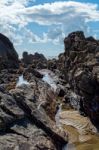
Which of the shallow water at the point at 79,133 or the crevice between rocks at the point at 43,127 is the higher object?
the shallow water at the point at 79,133

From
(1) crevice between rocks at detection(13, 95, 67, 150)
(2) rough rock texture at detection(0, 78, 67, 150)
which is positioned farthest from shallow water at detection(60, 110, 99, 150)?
(2) rough rock texture at detection(0, 78, 67, 150)

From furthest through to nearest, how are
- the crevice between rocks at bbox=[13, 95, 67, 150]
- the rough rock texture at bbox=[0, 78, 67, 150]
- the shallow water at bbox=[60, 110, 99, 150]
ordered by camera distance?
the shallow water at bbox=[60, 110, 99, 150], the crevice between rocks at bbox=[13, 95, 67, 150], the rough rock texture at bbox=[0, 78, 67, 150]

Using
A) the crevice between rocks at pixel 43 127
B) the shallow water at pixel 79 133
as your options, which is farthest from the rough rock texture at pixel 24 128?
the shallow water at pixel 79 133

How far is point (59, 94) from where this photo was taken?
416 feet

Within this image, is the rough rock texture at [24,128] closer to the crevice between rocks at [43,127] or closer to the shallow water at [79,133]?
the crevice between rocks at [43,127]

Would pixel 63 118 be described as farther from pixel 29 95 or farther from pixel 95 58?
pixel 29 95

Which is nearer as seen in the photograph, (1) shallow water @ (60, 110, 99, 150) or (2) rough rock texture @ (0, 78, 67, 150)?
(2) rough rock texture @ (0, 78, 67, 150)

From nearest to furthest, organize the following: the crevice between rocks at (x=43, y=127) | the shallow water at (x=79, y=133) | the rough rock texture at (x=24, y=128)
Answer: the rough rock texture at (x=24, y=128), the crevice between rocks at (x=43, y=127), the shallow water at (x=79, y=133)

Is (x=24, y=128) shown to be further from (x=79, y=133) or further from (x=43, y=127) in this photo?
(x=79, y=133)

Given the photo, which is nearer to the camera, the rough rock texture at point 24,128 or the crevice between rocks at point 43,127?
the rough rock texture at point 24,128

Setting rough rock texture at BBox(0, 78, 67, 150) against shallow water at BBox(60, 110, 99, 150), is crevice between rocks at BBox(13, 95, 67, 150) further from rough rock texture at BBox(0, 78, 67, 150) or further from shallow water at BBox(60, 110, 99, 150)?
shallow water at BBox(60, 110, 99, 150)

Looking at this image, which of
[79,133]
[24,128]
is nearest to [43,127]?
[24,128]

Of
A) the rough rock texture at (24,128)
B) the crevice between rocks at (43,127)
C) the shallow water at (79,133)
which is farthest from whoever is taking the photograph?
the shallow water at (79,133)

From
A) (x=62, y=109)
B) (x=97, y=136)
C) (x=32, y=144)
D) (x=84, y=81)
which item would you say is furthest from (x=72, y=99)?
(x=32, y=144)
